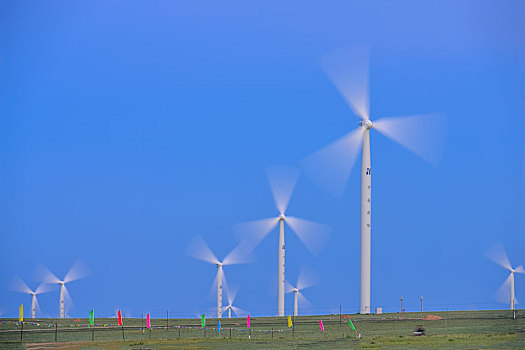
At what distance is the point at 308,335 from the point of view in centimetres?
6906

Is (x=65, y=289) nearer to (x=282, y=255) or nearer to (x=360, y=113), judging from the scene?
(x=282, y=255)

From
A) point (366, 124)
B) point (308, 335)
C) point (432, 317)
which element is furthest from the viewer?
point (366, 124)

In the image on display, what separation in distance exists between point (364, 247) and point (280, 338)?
31.4 metres

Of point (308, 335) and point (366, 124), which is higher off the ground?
point (366, 124)

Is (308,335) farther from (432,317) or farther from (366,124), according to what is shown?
(366,124)

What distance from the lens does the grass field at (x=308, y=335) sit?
189ft

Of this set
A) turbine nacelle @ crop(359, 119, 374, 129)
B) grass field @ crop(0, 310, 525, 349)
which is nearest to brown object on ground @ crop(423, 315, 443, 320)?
grass field @ crop(0, 310, 525, 349)

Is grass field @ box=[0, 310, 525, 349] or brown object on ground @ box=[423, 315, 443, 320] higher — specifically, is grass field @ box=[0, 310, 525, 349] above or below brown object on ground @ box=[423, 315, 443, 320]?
below

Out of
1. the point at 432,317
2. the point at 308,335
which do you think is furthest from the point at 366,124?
the point at 308,335

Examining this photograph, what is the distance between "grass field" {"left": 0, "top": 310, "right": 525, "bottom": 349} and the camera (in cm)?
5762

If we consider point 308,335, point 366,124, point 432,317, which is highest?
point 366,124

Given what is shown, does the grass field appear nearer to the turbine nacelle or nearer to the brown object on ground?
the brown object on ground

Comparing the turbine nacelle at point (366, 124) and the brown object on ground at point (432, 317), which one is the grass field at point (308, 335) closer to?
the brown object on ground at point (432, 317)

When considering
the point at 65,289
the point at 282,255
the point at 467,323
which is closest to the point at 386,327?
the point at 467,323
